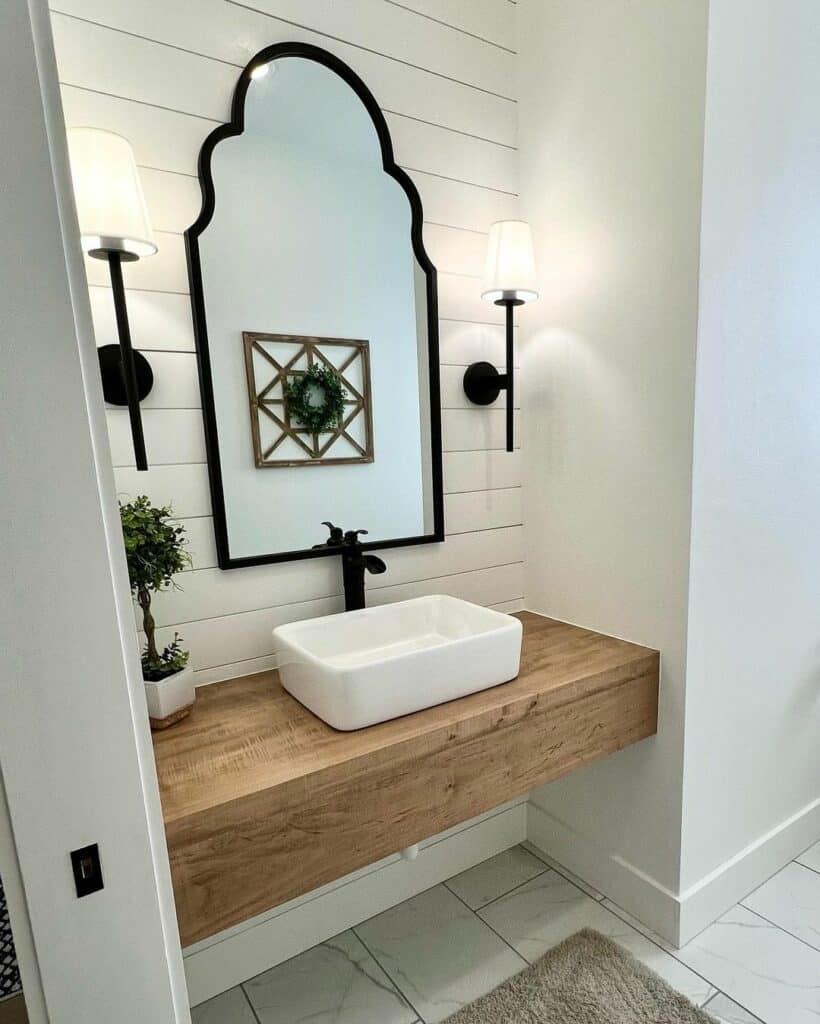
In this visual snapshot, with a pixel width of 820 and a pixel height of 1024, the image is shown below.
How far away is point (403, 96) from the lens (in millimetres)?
1494

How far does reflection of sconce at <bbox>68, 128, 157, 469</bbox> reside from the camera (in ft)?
3.25

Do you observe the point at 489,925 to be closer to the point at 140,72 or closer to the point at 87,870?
the point at 87,870

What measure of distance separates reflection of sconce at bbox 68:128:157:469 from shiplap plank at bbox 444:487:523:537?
879 millimetres

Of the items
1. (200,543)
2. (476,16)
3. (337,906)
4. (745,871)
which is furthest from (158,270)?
(745,871)

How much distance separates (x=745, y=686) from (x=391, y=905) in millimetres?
1200

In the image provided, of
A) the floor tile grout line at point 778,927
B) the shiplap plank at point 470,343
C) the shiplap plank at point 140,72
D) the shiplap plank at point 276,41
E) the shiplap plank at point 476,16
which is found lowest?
the floor tile grout line at point 778,927

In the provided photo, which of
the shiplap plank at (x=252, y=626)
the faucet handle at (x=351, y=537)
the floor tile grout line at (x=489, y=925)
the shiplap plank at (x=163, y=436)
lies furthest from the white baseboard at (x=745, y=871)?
the shiplap plank at (x=163, y=436)

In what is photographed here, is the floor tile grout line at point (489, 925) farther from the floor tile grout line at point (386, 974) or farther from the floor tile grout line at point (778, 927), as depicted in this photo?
the floor tile grout line at point (778, 927)

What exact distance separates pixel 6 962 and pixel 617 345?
1592 mm

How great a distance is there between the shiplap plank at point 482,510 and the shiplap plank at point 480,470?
23 millimetres

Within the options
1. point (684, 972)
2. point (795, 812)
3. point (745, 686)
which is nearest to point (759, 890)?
point (795, 812)

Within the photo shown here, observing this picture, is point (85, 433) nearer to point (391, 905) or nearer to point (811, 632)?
point (391, 905)

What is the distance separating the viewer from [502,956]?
5.02 ft

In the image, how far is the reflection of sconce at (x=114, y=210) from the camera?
991mm
